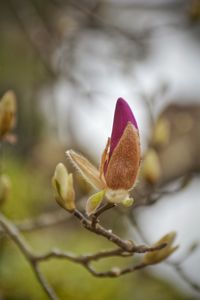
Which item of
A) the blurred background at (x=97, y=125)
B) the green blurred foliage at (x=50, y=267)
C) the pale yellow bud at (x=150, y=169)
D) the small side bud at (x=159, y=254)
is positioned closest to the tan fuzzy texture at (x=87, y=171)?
the small side bud at (x=159, y=254)

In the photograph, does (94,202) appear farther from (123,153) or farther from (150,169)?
(150,169)

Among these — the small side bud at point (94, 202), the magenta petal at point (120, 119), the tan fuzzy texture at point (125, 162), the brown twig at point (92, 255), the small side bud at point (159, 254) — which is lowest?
the small side bud at point (159, 254)

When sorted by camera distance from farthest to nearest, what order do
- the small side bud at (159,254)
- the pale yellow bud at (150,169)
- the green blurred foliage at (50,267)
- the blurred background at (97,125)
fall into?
the green blurred foliage at (50,267) < the blurred background at (97,125) < the pale yellow bud at (150,169) < the small side bud at (159,254)

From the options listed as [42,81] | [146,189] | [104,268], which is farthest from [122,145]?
[42,81]

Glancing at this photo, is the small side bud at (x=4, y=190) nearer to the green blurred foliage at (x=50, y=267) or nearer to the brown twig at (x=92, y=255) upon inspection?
the brown twig at (x=92, y=255)

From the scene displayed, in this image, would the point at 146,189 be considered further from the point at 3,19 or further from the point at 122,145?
the point at 3,19

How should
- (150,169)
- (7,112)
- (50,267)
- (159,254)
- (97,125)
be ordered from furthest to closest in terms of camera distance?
(97,125)
(50,267)
(150,169)
(7,112)
(159,254)

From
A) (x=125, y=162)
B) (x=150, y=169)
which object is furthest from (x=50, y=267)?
(x=125, y=162)

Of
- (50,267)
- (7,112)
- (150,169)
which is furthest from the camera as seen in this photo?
(50,267)
